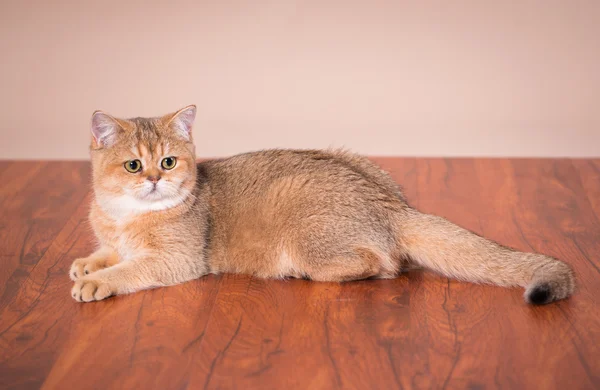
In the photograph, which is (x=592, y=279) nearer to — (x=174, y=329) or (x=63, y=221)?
(x=174, y=329)

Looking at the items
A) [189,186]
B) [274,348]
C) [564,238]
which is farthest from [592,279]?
[189,186]

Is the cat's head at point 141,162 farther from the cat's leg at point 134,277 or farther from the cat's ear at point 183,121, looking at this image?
the cat's leg at point 134,277

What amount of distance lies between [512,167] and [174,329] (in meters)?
2.47

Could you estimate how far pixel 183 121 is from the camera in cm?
390

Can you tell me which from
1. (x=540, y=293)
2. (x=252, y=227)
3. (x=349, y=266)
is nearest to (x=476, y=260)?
(x=540, y=293)

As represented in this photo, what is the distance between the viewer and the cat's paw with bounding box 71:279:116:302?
3658 millimetres

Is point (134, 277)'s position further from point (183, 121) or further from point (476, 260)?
point (476, 260)

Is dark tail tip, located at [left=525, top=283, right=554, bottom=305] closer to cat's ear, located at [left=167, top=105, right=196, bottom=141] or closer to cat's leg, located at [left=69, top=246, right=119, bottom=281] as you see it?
cat's ear, located at [left=167, top=105, right=196, bottom=141]

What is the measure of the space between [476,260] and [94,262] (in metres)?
1.55

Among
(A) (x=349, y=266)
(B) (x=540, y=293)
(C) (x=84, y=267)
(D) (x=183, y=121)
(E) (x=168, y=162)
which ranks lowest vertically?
(C) (x=84, y=267)

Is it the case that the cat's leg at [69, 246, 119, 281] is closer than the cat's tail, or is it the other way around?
the cat's tail

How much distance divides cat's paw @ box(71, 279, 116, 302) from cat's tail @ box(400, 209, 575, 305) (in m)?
1.18

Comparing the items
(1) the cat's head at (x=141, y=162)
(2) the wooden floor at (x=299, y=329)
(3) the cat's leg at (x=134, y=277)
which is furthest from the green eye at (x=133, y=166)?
(2) the wooden floor at (x=299, y=329)

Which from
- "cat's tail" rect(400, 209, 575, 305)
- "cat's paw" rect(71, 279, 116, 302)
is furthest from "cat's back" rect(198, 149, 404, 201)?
"cat's paw" rect(71, 279, 116, 302)
